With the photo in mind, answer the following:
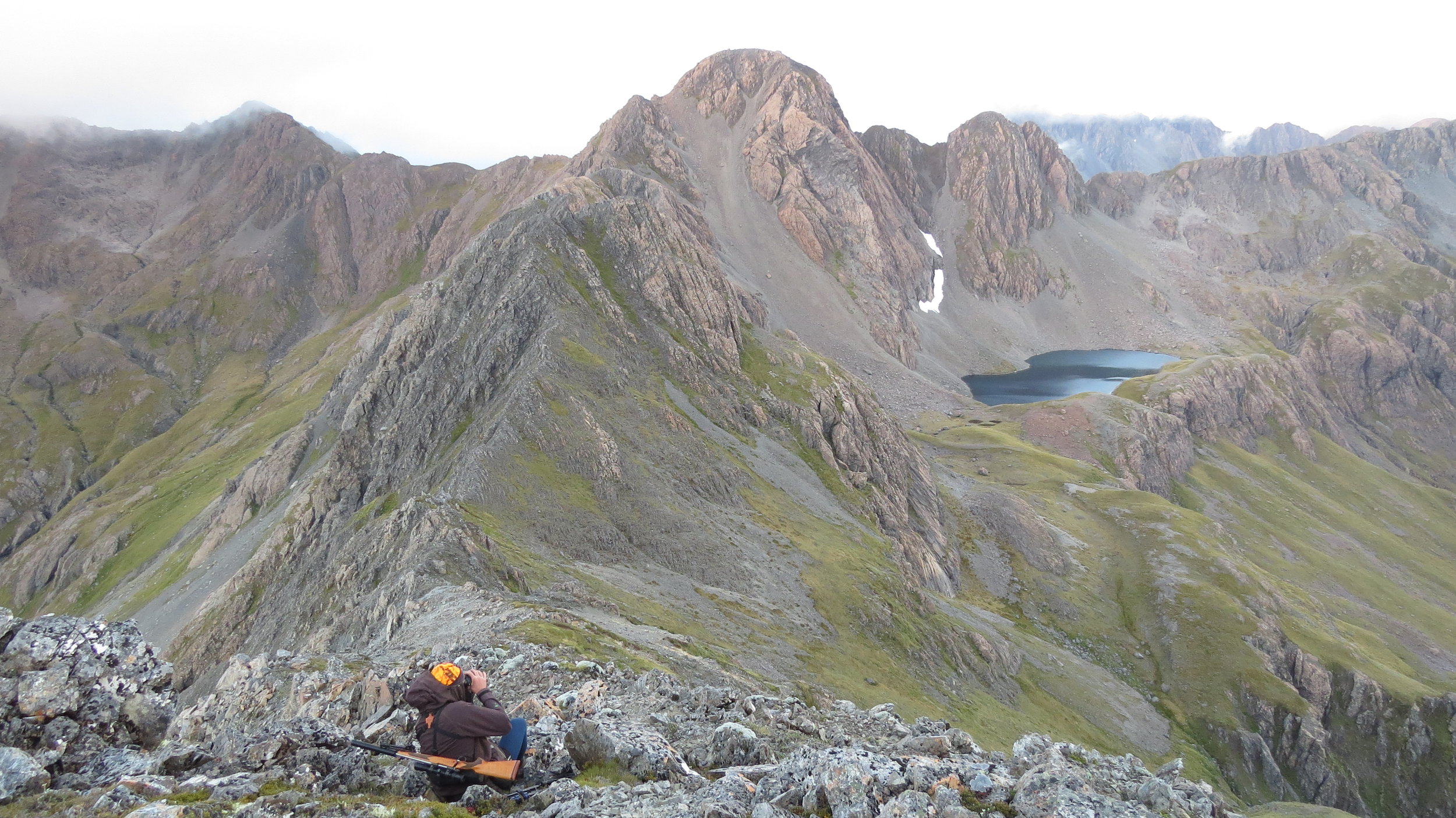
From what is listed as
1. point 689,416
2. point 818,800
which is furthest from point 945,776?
point 689,416

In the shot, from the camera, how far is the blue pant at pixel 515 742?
46.7ft

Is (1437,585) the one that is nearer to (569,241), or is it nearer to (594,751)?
(569,241)

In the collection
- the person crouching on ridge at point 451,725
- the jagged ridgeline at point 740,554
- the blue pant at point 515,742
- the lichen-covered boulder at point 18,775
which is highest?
the lichen-covered boulder at point 18,775

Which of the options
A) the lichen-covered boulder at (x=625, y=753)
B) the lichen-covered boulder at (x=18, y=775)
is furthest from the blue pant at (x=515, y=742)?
the lichen-covered boulder at (x=18, y=775)

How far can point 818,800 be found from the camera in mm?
14602

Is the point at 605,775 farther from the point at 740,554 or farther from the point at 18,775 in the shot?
the point at 740,554

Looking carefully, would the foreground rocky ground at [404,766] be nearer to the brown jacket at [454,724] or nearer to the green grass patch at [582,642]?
the brown jacket at [454,724]

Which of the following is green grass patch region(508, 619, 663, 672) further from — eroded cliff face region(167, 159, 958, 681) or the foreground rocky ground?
eroded cliff face region(167, 159, 958, 681)

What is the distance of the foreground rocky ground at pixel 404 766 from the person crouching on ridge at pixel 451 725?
25.1 inches

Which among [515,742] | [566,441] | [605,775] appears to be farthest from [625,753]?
[566,441]

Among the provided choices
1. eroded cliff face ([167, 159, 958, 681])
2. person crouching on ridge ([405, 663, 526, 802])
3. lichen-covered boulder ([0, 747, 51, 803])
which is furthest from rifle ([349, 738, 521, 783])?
eroded cliff face ([167, 159, 958, 681])

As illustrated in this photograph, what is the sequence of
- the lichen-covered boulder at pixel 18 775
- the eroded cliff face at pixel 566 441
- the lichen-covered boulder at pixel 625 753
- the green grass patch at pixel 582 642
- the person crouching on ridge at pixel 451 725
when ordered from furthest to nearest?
the eroded cliff face at pixel 566 441, the green grass patch at pixel 582 642, the lichen-covered boulder at pixel 625 753, the person crouching on ridge at pixel 451 725, the lichen-covered boulder at pixel 18 775

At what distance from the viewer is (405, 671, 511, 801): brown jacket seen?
13.5 meters

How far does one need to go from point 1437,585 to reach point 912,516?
122997mm
